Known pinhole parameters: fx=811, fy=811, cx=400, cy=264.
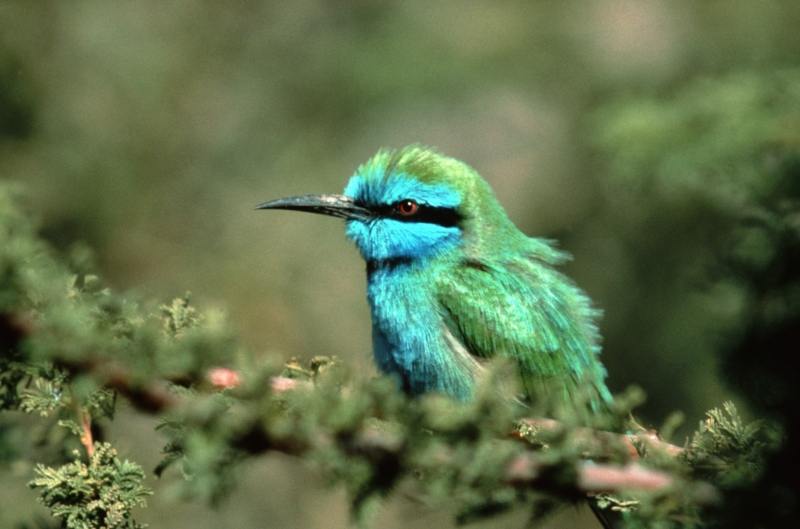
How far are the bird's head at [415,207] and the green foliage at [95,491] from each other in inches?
76.3

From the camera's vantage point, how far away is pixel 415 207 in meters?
3.80

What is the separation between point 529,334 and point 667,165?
3.40 feet

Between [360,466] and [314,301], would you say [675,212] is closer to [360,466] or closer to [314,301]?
[314,301]

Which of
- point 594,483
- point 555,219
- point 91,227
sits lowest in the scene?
point 594,483

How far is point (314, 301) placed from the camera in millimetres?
6160

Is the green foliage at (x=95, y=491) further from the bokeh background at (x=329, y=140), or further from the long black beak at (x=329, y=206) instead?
the bokeh background at (x=329, y=140)

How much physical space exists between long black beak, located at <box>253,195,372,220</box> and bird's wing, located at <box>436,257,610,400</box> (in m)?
0.56

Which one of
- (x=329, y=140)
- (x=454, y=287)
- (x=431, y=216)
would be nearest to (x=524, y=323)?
(x=454, y=287)

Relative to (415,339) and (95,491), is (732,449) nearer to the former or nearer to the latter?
(95,491)

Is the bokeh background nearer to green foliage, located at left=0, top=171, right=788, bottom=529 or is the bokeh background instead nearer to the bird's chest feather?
the bird's chest feather

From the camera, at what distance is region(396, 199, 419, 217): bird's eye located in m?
3.79

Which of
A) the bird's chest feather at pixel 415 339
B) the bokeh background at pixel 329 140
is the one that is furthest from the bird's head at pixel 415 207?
the bokeh background at pixel 329 140

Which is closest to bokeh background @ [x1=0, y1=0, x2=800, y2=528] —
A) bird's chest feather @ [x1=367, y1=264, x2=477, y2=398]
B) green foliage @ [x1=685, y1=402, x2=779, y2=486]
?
bird's chest feather @ [x1=367, y1=264, x2=477, y2=398]

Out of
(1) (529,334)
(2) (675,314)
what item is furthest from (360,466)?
(2) (675,314)
